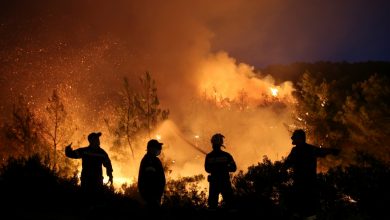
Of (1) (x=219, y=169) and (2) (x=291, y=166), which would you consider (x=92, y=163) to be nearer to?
(1) (x=219, y=169)

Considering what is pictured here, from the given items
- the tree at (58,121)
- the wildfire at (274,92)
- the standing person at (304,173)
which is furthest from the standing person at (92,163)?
the wildfire at (274,92)

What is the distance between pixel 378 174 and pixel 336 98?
32455mm

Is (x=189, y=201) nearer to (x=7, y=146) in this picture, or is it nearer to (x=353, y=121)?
(x=353, y=121)

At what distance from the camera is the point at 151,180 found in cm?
670

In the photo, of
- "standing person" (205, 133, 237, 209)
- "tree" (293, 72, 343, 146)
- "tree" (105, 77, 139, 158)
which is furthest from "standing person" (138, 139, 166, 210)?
"tree" (293, 72, 343, 146)

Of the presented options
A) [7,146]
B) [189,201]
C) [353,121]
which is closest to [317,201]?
[189,201]

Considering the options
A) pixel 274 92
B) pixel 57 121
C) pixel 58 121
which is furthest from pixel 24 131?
pixel 274 92

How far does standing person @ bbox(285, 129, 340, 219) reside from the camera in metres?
6.89

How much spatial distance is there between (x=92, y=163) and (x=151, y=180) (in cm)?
173

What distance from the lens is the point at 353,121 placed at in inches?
1303

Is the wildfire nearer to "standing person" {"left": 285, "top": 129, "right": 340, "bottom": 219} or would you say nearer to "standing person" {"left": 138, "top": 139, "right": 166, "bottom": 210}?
"standing person" {"left": 285, "top": 129, "right": 340, "bottom": 219}

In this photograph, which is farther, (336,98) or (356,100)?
(336,98)

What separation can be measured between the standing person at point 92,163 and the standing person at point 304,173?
3.41 metres

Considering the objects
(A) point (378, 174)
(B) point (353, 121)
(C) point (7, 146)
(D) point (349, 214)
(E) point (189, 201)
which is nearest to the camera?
(D) point (349, 214)
